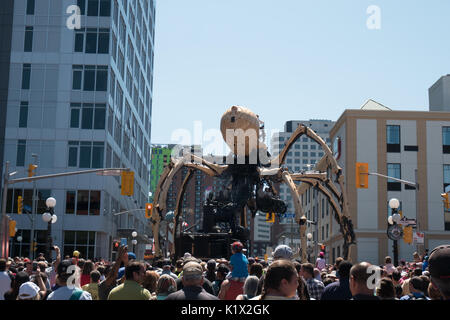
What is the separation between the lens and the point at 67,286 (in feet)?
23.1

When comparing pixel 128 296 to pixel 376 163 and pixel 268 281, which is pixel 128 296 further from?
pixel 376 163

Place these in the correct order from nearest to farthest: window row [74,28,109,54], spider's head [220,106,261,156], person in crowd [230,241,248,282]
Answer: person in crowd [230,241,248,282] < spider's head [220,106,261,156] < window row [74,28,109,54]

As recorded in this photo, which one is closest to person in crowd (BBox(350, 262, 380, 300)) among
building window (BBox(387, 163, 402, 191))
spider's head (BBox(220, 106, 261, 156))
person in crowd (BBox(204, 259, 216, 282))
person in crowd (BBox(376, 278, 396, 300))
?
person in crowd (BBox(376, 278, 396, 300))

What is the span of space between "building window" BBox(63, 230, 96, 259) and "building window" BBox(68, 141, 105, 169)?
201 inches

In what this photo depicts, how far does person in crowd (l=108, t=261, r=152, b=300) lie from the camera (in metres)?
6.94

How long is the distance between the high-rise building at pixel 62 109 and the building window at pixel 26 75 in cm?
7

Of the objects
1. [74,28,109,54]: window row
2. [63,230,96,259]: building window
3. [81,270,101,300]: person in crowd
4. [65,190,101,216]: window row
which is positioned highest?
[74,28,109,54]: window row

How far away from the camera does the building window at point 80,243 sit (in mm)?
48969

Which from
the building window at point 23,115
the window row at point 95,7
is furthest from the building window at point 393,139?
the building window at point 23,115

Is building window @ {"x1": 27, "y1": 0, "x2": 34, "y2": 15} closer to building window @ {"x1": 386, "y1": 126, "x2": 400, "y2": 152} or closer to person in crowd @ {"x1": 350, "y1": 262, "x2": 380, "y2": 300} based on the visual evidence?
building window @ {"x1": 386, "y1": 126, "x2": 400, "y2": 152}

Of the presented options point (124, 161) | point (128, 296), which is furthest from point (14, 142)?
point (128, 296)

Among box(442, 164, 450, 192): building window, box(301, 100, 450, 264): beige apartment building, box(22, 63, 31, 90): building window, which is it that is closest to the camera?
box(22, 63, 31, 90): building window

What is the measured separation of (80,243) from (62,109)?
33.4ft
